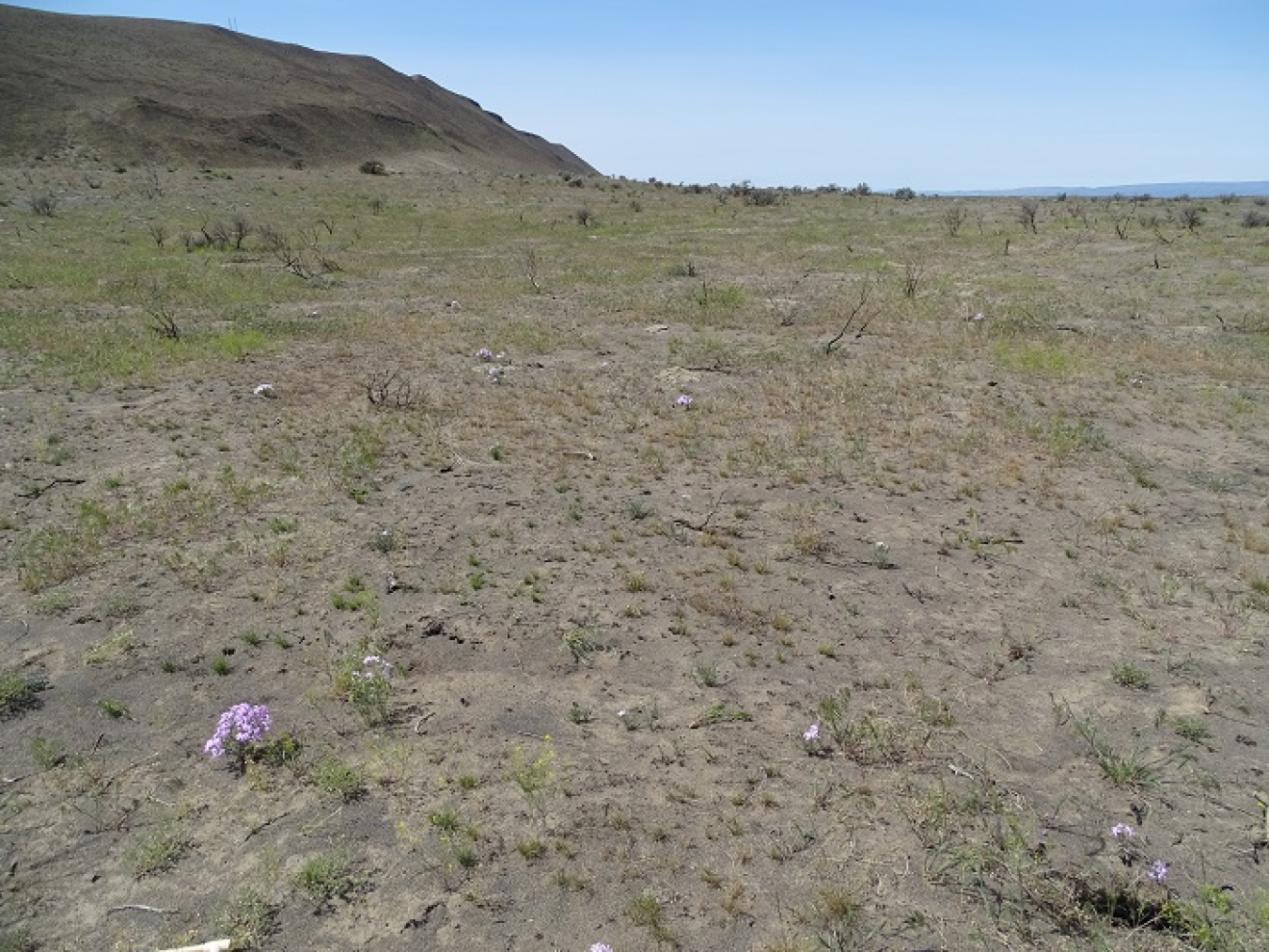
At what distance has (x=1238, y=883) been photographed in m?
3.55

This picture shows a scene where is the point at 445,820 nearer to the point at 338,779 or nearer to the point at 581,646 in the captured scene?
the point at 338,779

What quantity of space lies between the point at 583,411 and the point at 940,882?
7.01 metres

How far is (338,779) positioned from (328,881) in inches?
24.4

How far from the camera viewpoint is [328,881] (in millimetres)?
3615

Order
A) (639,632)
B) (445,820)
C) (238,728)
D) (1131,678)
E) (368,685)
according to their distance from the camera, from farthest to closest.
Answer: (639,632), (1131,678), (368,685), (238,728), (445,820)

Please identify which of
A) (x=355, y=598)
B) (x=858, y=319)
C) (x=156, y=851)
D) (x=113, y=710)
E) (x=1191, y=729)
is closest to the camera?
(x=156, y=851)

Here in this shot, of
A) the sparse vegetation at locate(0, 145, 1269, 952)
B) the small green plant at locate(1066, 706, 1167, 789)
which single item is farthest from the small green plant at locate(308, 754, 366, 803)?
the small green plant at locate(1066, 706, 1167, 789)

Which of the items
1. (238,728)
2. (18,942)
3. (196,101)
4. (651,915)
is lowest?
(18,942)

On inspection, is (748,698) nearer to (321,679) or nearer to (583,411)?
(321,679)

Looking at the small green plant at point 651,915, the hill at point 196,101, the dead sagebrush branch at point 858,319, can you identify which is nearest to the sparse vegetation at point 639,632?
the small green plant at point 651,915

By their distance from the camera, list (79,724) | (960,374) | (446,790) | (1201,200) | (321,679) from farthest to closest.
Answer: (1201,200) < (960,374) < (321,679) < (79,724) < (446,790)

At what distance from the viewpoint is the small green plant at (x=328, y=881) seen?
356 centimetres

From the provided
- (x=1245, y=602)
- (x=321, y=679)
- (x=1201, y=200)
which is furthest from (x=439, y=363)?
(x=1201, y=200)

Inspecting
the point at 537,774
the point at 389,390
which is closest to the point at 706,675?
the point at 537,774
